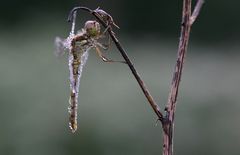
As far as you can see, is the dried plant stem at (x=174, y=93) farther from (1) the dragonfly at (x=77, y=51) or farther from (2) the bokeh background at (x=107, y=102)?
(2) the bokeh background at (x=107, y=102)

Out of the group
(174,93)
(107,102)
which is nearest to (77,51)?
(174,93)

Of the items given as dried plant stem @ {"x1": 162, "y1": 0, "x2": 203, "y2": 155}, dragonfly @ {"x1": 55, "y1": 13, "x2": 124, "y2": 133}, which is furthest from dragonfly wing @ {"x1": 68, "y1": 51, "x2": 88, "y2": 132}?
dried plant stem @ {"x1": 162, "y1": 0, "x2": 203, "y2": 155}

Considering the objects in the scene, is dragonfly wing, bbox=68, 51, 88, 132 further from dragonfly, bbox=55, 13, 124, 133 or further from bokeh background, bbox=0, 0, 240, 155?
bokeh background, bbox=0, 0, 240, 155

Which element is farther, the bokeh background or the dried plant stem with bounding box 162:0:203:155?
the bokeh background

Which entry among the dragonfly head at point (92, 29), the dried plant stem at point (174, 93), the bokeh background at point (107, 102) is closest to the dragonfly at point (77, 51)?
the dragonfly head at point (92, 29)

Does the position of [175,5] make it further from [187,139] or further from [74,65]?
[74,65]

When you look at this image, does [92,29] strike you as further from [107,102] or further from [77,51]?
[107,102]

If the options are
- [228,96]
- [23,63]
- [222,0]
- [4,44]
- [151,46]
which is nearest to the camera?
[228,96]

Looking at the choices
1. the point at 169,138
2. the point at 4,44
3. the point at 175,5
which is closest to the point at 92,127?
the point at 4,44
